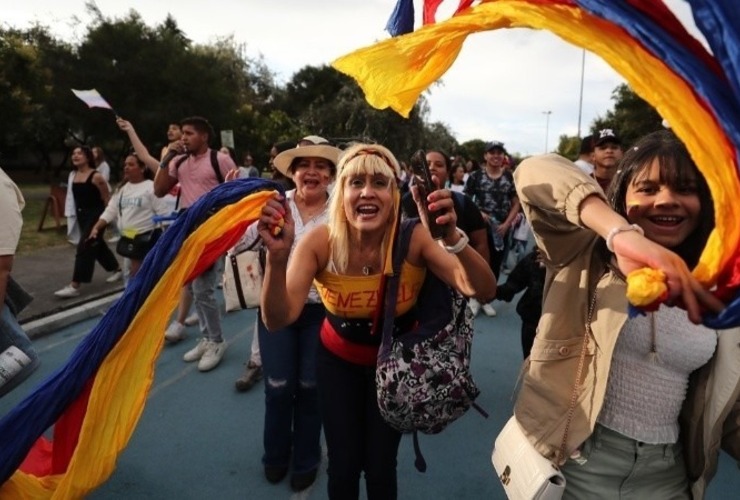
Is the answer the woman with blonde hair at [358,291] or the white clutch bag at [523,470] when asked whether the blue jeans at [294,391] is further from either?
the white clutch bag at [523,470]

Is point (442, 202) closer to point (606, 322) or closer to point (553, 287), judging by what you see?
point (553, 287)

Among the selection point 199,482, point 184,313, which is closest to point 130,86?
point 184,313

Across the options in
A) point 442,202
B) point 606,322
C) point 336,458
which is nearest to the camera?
point 606,322

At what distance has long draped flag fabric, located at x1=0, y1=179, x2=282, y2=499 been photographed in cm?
198

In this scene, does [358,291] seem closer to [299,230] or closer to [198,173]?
[299,230]

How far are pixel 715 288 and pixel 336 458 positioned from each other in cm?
189

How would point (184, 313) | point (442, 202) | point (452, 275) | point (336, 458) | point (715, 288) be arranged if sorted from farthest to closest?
point (184, 313)
point (336, 458)
point (452, 275)
point (442, 202)
point (715, 288)

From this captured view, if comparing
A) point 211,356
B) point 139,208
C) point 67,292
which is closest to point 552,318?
point 211,356

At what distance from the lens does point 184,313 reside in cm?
576

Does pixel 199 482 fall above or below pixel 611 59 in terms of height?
below

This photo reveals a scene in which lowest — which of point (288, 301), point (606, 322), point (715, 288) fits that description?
point (288, 301)

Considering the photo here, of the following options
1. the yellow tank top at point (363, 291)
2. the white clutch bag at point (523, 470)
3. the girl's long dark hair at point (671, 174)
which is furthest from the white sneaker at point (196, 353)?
the girl's long dark hair at point (671, 174)

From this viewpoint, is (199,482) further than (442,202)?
Yes

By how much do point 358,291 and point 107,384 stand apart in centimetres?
112
